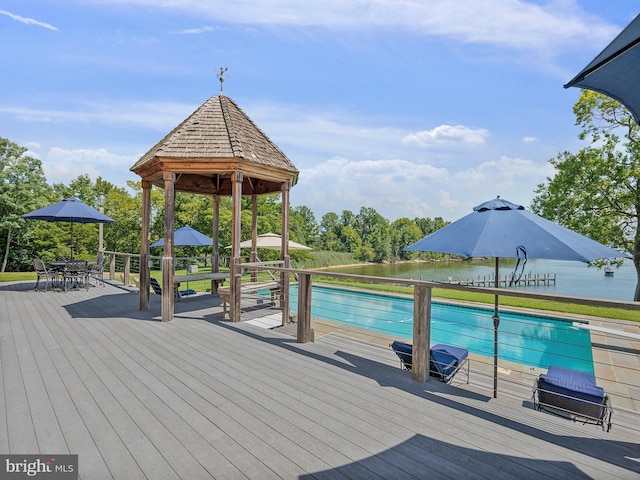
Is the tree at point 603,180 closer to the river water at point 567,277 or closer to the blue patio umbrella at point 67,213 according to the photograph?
the river water at point 567,277

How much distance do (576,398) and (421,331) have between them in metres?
1.88

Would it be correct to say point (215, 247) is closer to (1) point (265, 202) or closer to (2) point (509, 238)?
(2) point (509, 238)

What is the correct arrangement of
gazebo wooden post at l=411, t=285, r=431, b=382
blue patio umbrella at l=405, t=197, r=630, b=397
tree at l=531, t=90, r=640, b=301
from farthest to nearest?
tree at l=531, t=90, r=640, b=301 → gazebo wooden post at l=411, t=285, r=431, b=382 → blue patio umbrella at l=405, t=197, r=630, b=397

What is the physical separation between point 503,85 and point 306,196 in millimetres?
Result: 46601

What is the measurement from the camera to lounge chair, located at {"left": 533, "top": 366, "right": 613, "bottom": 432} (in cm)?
354

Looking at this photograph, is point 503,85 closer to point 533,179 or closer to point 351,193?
point 533,179

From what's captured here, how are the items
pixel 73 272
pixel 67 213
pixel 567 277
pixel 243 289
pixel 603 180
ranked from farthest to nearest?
pixel 567 277 → pixel 603 180 → pixel 73 272 → pixel 67 213 → pixel 243 289

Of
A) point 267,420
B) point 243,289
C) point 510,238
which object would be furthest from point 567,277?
point 267,420

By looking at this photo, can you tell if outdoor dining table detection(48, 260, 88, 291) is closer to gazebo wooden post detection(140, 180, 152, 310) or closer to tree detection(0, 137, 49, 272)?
gazebo wooden post detection(140, 180, 152, 310)

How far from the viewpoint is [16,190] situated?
22547 mm

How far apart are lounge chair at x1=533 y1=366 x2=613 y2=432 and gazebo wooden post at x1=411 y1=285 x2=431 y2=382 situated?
123cm

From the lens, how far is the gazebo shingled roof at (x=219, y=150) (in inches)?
232

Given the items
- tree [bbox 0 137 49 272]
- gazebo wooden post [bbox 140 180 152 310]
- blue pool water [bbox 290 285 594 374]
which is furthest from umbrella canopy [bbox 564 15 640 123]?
tree [bbox 0 137 49 272]

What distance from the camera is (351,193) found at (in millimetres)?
60094
